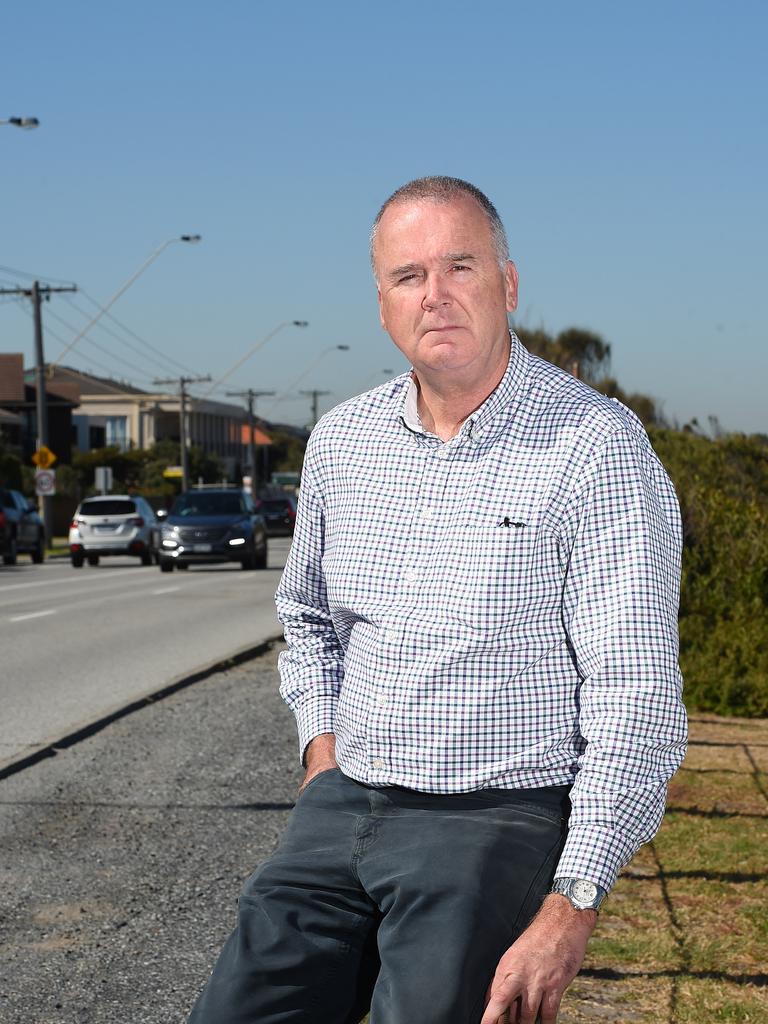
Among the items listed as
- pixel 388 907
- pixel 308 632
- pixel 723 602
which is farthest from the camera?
pixel 723 602

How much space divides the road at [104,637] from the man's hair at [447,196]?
594cm

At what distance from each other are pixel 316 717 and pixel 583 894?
31.3 inches

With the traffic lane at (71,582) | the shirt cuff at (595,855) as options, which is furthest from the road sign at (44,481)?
the shirt cuff at (595,855)

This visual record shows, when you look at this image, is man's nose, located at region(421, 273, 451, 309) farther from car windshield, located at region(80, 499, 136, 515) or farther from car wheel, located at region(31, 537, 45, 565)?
car wheel, located at region(31, 537, 45, 565)

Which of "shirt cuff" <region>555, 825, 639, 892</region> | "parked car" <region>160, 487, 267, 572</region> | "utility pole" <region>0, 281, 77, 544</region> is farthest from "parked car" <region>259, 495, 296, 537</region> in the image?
"shirt cuff" <region>555, 825, 639, 892</region>

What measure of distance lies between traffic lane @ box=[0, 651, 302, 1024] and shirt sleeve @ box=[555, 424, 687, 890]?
7.25 ft

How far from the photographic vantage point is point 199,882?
18.9 ft

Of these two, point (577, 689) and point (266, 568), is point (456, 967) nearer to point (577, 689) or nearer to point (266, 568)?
point (577, 689)

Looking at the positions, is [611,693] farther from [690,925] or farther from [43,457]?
[43,457]

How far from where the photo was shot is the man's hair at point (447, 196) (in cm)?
280

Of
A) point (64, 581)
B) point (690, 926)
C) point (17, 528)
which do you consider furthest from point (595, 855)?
point (17, 528)

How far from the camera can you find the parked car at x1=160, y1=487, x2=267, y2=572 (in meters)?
31.0

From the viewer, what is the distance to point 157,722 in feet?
31.8

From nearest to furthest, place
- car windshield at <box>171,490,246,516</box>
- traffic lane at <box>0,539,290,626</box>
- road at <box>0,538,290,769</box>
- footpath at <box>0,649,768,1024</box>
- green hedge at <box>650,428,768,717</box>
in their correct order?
1. footpath at <box>0,649,768,1024</box>
2. green hedge at <box>650,428,768,717</box>
3. road at <box>0,538,290,769</box>
4. traffic lane at <box>0,539,290,626</box>
5. car windshield at <box>171,490,246,516</box>
